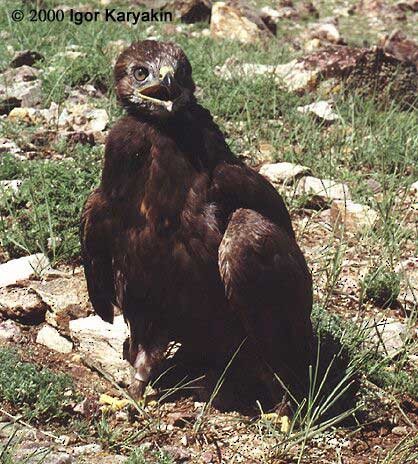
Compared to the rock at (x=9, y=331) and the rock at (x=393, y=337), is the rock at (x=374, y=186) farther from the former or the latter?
the rock at (x=9, y=331)

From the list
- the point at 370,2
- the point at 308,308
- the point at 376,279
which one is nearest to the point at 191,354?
the point at 308,308

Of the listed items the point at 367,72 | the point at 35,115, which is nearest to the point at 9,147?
the point at 35,115

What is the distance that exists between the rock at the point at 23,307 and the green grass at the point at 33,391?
603mm

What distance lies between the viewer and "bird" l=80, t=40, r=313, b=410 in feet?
12.6

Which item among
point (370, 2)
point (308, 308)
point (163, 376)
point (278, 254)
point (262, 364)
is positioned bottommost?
point (370, 2)

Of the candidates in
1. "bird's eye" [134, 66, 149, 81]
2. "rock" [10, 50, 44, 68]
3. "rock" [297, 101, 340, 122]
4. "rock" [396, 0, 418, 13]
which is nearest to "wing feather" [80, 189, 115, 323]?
"bird's eye" [134, 66, 149, 81]

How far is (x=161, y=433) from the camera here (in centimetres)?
391

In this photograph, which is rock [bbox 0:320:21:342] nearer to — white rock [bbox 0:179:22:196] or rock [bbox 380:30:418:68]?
white rock [bbox 0:179:22:196]

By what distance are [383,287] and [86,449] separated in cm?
203

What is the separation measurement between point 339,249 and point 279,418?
3.69 ft

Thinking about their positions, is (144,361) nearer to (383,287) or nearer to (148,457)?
(148,457)

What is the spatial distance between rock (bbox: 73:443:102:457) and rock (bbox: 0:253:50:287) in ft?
4.48

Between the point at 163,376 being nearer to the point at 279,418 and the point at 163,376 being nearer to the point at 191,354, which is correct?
the point at 191,354

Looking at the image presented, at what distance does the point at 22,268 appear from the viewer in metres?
4.95
